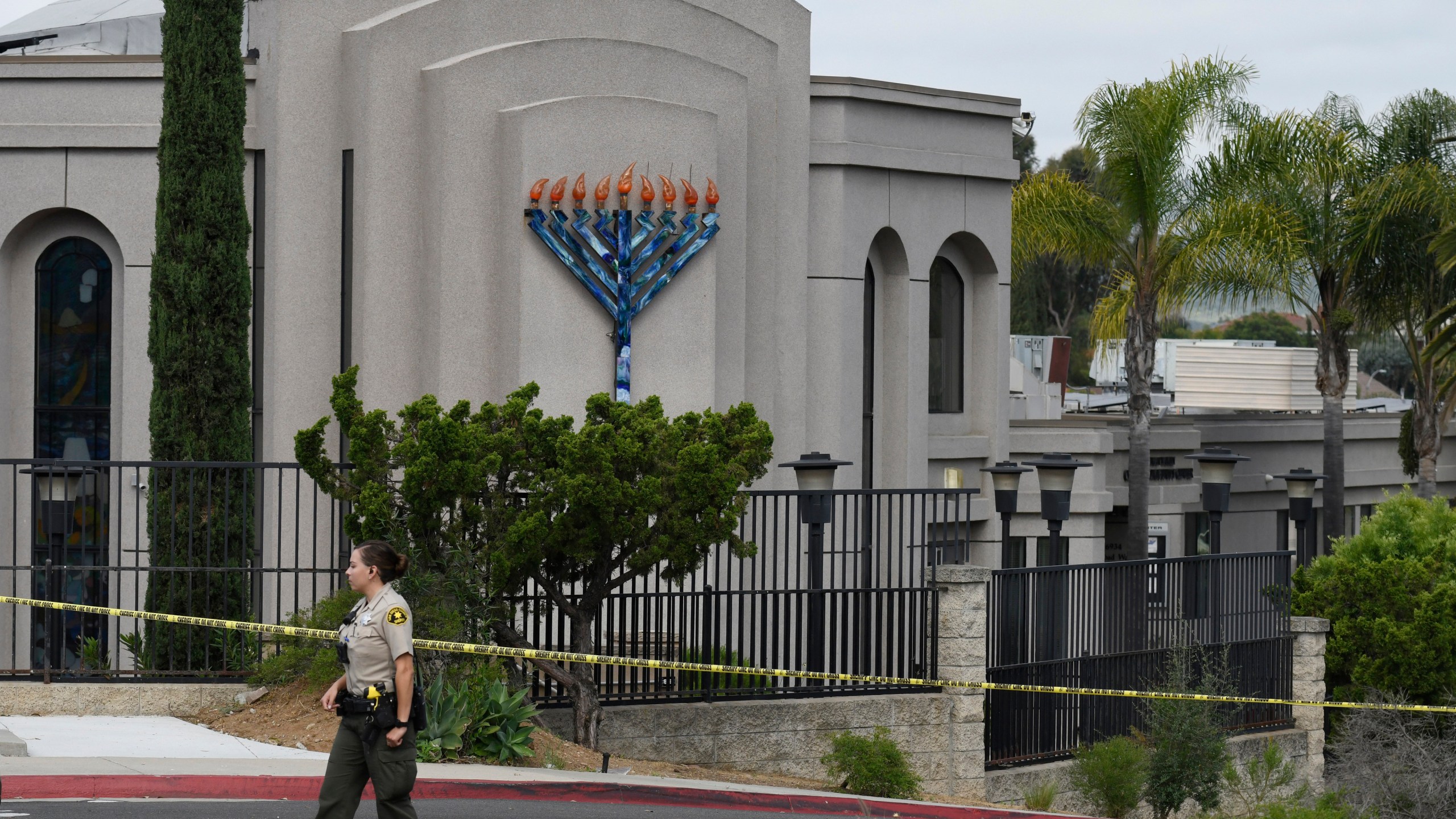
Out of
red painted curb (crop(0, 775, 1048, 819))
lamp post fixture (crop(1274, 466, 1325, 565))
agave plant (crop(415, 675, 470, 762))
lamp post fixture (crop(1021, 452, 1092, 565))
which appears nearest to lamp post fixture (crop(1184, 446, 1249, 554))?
lamp post fixture (crop(1274, 466, 1325, 565))

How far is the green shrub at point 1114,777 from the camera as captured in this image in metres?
16.2

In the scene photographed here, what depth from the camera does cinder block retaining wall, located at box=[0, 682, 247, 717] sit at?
13.6 metres

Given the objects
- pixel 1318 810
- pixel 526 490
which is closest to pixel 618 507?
pixel 526 490

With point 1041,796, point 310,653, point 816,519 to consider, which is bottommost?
point 1041,796

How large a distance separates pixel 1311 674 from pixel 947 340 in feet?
21.7

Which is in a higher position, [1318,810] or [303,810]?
[303,810]

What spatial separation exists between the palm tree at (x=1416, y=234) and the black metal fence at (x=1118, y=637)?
10.2 metres

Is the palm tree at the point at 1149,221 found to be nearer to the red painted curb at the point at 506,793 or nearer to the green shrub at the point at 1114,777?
the green shrub at the point at 1114,777

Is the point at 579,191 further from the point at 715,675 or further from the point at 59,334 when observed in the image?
the point at 59,334

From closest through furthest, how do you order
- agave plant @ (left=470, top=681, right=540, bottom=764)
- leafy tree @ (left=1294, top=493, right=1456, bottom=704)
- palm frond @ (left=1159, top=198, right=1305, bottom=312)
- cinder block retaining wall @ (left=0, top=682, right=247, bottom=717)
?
agave plant @ (left=470, top=681, right=540, bottom=764) → cinder block retaining wall @ (left=0, top=682, right=247, bottom=717) → leafy tree @ (left=1294, top=493, right=1456, bottom=704) → palm frond @ (left=1159, top=198, right=1305, bottom=312)

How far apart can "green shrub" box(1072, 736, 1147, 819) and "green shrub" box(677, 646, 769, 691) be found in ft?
10.3

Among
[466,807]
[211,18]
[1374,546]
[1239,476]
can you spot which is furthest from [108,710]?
[1239,476]

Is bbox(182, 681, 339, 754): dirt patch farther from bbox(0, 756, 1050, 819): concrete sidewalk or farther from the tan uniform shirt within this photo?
the tan uniform shirt

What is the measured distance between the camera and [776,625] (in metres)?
15.4
